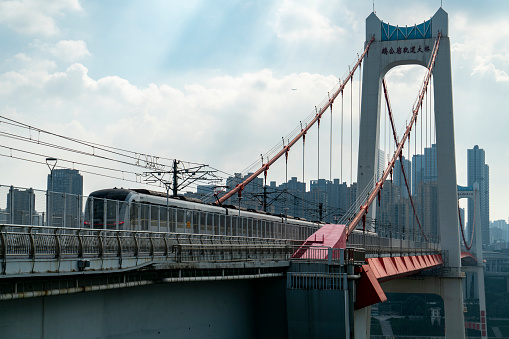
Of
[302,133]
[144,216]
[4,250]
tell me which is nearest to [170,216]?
[144,216]

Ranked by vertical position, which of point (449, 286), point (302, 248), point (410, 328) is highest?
point (302, 248)

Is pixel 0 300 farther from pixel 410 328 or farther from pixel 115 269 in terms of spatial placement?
pixel 410 328

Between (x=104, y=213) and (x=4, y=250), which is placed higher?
(x=104, y=213)

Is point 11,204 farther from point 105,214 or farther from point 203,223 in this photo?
point 203,223

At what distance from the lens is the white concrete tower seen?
64.4m

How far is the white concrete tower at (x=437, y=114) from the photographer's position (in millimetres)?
64375

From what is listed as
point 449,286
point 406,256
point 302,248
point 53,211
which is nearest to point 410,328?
point 449,286

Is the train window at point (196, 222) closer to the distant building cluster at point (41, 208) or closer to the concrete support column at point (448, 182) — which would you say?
the distant building cluster at point (41, 208)

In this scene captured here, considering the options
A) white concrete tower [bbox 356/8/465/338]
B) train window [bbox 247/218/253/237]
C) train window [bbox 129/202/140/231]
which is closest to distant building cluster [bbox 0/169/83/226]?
train window [bbox 129/202/140/231]

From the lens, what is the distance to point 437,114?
215 ft

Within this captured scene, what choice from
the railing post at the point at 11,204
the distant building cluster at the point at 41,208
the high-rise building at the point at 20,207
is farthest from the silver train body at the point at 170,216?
the railing post at the point at 11,204

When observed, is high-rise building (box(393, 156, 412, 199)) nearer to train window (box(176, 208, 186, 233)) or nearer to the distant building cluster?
train window (box(176, 208, 186, 233))

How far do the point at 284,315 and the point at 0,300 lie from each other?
13.8 m

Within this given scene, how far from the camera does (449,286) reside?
6581 cm
